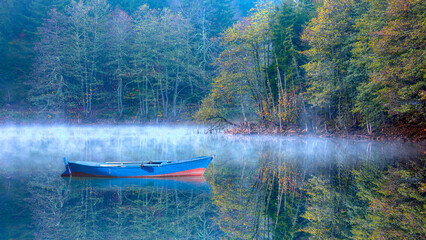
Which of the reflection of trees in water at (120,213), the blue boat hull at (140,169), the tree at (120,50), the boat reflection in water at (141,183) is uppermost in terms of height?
the tree at (120,50)

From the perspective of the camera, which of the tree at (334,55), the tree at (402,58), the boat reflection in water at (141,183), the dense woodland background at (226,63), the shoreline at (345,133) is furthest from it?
the tree at (334,55)

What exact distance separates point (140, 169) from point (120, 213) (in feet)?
12.9

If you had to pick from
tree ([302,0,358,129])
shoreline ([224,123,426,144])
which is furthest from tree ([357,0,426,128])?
tree ([302,0,358,129])

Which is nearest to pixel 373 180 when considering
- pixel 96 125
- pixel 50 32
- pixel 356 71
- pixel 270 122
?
pixel 356 71

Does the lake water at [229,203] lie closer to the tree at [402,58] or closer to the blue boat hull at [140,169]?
the blue boat hull at [140,169]

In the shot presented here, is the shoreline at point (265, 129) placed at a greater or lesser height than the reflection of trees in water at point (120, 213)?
greater

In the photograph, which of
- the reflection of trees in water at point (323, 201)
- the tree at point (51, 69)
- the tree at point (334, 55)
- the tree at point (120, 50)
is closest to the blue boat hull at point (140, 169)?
the reflection of trees in water at point (323, 201)

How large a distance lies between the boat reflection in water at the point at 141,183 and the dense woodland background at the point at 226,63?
40.3ft

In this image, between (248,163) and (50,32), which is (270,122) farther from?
(50,32)

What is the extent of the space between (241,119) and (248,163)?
18621 mm

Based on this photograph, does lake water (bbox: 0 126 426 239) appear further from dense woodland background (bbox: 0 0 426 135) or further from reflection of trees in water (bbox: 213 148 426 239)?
dense woodland background (bbox: 0 0 426 135)

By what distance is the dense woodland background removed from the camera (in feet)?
59.4

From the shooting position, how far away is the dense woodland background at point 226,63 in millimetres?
18094

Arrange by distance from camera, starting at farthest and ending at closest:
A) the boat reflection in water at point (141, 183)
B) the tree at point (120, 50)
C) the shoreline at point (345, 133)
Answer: the tree at point (120, 50), the shoreline at point (345, 133), the boat reflection in water at point (141, 183)
